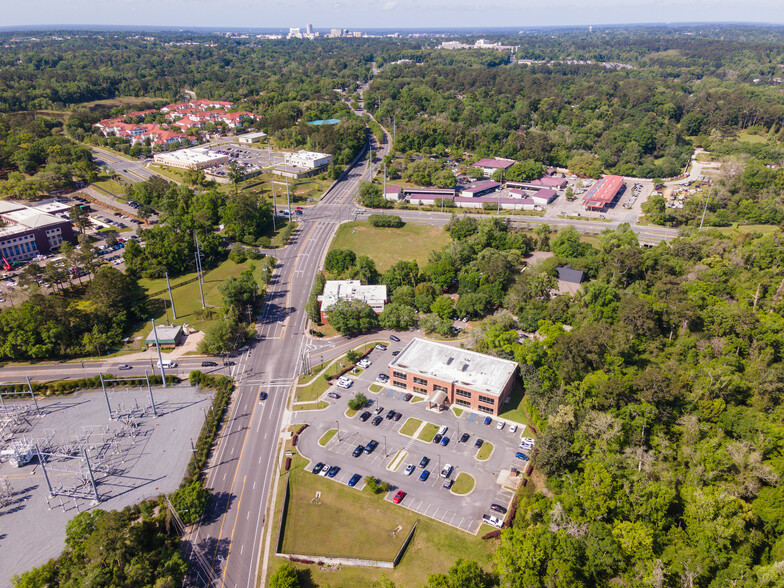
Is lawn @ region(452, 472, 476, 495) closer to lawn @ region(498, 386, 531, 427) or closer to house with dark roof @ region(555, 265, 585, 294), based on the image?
lawn @ region(498, 386, 531, 427)

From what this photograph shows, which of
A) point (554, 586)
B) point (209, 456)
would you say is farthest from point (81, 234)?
point (554, 586)

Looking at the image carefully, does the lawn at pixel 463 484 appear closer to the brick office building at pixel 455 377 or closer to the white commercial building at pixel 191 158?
the brick office building at pixel 455 377

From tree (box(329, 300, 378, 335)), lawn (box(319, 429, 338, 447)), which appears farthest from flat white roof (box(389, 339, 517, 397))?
lawn (box(319, 429, 338, 447))

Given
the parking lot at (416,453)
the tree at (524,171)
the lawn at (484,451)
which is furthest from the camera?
the tree at (524,171)

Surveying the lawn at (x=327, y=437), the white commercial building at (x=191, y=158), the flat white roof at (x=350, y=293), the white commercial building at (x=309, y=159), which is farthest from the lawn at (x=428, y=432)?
the white commercial building at (x=191, y=158)

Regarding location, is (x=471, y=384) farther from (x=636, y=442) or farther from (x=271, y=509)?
(x=271, y=509)

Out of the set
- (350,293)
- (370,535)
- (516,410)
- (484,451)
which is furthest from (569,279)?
(370,535)
